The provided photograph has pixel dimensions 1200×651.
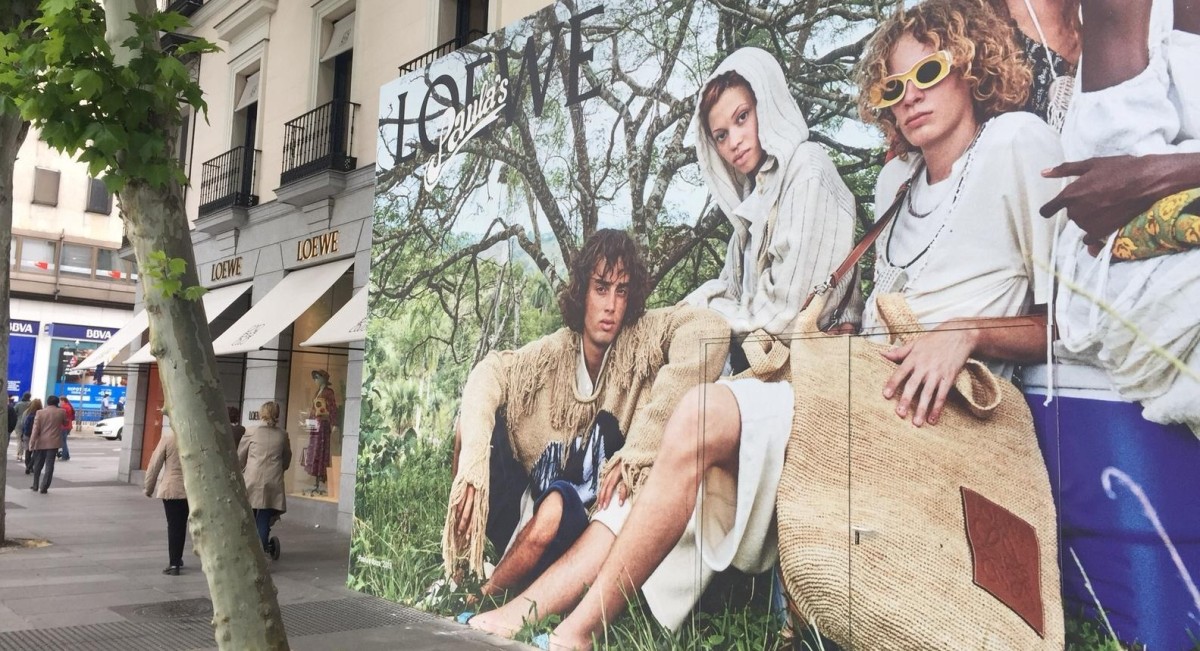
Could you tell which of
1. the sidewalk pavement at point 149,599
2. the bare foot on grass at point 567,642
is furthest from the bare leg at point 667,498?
the sidewalk pavement at point 149,599

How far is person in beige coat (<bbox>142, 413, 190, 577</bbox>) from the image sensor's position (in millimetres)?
10336

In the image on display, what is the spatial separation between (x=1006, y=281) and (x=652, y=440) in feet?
8.65

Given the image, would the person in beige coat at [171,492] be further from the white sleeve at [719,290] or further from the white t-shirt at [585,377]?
the white sleeve at [719,290]

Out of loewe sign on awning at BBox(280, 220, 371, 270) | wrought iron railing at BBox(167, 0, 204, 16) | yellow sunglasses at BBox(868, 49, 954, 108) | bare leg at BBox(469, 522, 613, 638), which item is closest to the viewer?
yellow sunglasses at BBox(868, 49, 954, 108)

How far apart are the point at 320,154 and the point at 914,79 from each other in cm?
1149

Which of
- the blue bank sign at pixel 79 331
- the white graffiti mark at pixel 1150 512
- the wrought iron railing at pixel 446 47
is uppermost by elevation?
the wrought iron railing at pixel 446 47

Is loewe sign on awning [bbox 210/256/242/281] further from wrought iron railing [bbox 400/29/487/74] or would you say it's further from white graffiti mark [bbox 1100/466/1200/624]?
white graffiti mark [bbox 1100/466/1200/624]

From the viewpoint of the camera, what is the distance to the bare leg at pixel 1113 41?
14.8ft

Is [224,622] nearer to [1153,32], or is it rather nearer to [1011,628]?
[1011,628]

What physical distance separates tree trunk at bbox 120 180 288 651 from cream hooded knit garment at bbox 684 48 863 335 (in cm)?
310

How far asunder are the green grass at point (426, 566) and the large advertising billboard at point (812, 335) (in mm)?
31

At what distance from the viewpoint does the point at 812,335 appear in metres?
5.73

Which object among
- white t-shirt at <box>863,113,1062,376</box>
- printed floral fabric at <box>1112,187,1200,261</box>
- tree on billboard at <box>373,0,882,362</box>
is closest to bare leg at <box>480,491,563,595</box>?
tree on billboard at <box>373,0,882,362</box>

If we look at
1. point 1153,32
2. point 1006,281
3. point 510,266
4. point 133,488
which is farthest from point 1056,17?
point 133,488
